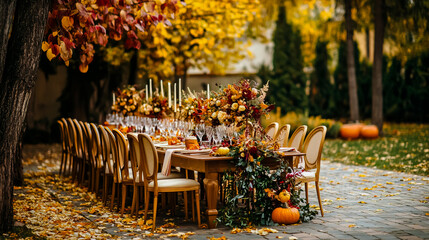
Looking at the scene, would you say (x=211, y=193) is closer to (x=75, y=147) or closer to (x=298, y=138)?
(x=298, y=138)

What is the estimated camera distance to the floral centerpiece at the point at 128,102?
393 inches

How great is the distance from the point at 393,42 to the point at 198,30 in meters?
9.12

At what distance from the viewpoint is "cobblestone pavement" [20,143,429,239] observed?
211 inches

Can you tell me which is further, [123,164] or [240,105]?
[123,164]

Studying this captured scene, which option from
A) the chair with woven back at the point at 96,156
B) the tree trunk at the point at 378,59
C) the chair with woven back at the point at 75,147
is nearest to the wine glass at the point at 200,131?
the chair with woven back at the point at 96,156

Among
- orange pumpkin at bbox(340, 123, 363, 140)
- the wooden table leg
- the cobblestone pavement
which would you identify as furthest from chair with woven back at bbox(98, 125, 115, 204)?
orange pumpkin at bbox(340, 123, 363, 140)

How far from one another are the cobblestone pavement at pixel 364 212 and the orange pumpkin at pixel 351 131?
22.7ft

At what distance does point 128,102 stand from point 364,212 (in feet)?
17.5

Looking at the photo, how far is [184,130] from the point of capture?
712cm

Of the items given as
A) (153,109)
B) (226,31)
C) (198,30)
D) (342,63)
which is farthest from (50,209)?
(342,63)

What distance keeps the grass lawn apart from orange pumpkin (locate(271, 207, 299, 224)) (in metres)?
4.56

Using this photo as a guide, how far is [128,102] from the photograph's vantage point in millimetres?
10188

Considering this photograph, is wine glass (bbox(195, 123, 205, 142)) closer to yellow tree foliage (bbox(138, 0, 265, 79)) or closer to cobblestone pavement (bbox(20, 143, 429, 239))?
cobblestone pavement (bbox(20, 143, 429, 239))

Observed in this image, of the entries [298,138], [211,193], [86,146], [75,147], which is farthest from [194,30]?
[211,193]
